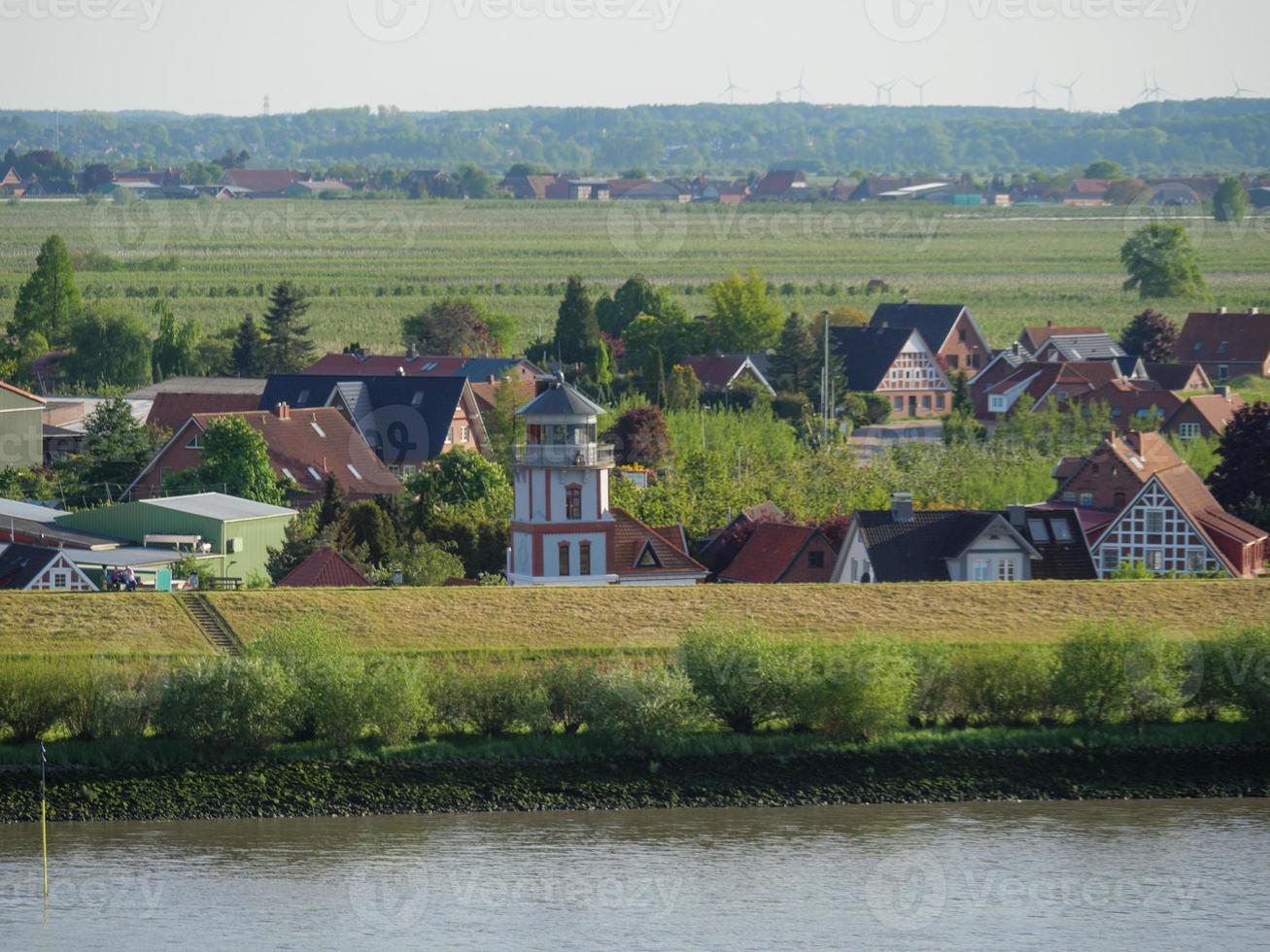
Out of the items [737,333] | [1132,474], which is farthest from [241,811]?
[737,333]

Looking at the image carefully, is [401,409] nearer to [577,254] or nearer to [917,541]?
[917,541]

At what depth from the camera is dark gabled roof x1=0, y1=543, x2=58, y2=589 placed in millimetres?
31359

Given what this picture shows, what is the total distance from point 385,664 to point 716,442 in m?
20.0

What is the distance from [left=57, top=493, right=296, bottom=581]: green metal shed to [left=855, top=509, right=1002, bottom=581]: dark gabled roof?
9.43m

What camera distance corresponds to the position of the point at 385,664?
26.0 m

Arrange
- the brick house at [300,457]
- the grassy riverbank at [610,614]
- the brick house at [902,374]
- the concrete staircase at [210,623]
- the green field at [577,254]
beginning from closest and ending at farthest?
the concrete staircase at [210,623] < the grassy riverbank at [610,614] < the brick house at [300,457] < the brick house at [902,374] < the green field at [577,254]

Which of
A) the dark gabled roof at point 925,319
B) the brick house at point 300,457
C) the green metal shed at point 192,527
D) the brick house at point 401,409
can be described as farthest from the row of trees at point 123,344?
the green metal shed at point 192,527

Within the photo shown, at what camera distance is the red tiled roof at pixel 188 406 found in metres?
48.1

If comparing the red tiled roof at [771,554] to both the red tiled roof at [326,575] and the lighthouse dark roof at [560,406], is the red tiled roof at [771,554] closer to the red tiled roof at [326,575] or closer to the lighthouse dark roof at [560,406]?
the lighthouse dark roof at [560,406]

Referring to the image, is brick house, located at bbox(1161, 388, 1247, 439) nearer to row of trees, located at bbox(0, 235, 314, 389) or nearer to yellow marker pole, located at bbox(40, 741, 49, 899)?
row of trees, located at bbox(0, 235, 314, 389)

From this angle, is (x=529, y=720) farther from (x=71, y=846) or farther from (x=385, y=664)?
(x=71, y=846)

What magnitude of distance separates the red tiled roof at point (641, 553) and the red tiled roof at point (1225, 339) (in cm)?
3486

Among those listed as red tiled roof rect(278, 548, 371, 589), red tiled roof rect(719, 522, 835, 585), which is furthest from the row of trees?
red tiled roof rect(719, 522, 835, 585)

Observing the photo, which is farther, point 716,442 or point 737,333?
point 737,333
